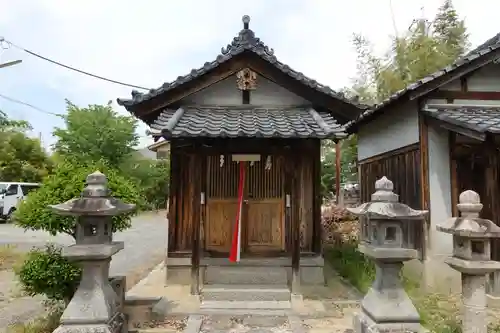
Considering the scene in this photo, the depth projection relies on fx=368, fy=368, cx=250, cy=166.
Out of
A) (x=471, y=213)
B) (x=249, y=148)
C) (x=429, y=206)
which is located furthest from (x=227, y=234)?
(x=471, y=213)

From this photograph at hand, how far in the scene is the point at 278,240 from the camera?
874 cm

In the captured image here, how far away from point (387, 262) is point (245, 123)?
4.09 m

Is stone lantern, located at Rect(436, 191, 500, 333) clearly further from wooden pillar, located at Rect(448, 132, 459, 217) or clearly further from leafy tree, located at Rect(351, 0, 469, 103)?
leafy tree, located at Rect(351, 0, 469, 103)

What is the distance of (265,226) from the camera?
8742 mm

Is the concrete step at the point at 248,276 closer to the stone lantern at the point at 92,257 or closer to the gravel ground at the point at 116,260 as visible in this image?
the gravel ground at the point at 116,260

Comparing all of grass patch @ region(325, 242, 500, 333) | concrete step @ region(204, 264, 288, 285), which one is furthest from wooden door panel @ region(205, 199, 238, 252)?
grass patch @ region(325, 242, 500, 333)

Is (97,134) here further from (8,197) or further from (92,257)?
(92,257)

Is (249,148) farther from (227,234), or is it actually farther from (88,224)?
(88,224)

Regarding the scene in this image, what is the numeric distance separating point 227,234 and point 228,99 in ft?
11.1

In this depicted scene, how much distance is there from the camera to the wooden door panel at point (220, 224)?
8719mm

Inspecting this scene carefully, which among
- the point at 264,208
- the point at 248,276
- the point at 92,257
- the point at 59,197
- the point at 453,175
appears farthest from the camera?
the point at 264,208

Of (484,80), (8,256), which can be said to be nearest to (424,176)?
(484,80)

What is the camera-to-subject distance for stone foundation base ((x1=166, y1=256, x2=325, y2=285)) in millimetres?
8320

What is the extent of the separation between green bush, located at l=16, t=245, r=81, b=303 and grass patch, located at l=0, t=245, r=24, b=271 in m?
6.54
